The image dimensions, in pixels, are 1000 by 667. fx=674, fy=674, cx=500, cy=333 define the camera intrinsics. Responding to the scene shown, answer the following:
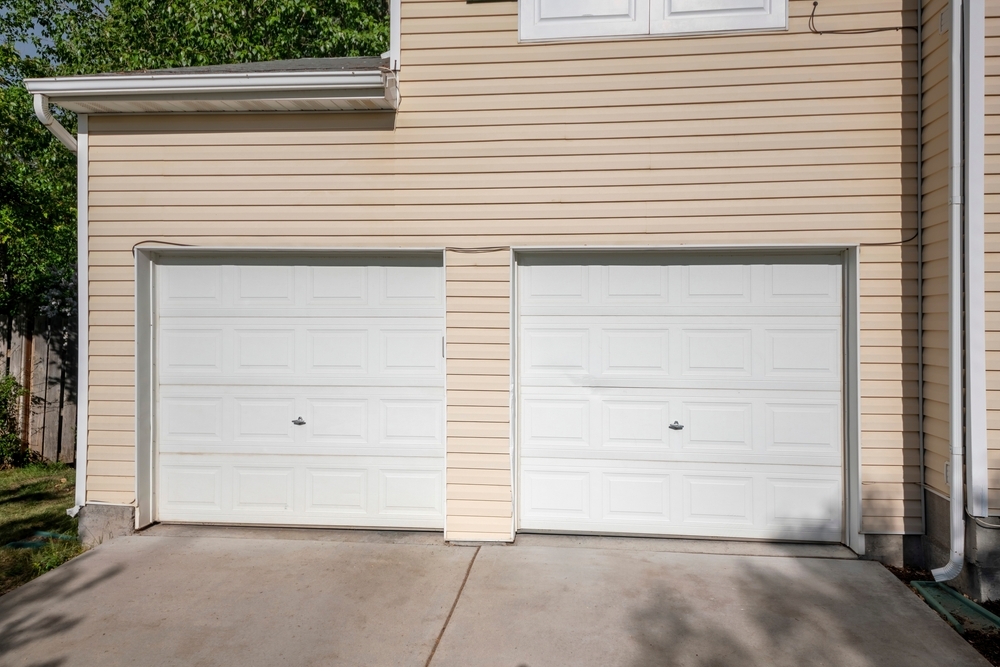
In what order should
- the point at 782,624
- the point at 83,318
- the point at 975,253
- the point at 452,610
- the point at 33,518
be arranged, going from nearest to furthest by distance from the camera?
the point at 782,624, the point at 452,610, the point at 975,253, the point at 83,318, the point at 33,518

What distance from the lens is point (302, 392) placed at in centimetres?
520

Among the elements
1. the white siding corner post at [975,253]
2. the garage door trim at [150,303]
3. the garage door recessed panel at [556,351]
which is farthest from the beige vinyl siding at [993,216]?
the garage door trim at [150,303]

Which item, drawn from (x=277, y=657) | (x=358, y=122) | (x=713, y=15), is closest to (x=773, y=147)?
(x=713, y=15)

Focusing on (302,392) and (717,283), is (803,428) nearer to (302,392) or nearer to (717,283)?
(717,283)

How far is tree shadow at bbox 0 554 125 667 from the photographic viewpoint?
3506mm

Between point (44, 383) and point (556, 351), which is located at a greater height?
point (556, 351)

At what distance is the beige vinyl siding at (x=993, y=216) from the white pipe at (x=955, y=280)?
0.16 meters

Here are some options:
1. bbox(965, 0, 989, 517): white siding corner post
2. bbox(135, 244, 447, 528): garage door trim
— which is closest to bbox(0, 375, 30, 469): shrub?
bbox(135, 244, 447, 528): garage door trim

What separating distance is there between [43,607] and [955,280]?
18.8ft

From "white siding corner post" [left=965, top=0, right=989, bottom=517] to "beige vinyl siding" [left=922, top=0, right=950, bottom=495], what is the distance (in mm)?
159

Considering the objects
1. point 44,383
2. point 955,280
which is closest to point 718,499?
point 955,280

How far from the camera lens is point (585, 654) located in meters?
3.35

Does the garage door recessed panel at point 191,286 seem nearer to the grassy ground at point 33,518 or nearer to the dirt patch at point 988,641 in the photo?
the grassy ground at point 33,518

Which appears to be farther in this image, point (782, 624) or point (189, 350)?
point (189, 350)
